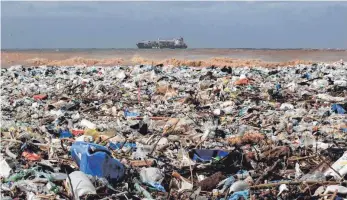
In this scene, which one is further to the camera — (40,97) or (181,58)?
(181,58)

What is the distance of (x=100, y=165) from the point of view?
12.0 ft

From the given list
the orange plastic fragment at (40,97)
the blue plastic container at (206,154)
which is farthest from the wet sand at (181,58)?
the blue plastic container at (206,154)

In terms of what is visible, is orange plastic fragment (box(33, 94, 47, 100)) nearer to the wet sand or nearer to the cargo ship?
the wet sand

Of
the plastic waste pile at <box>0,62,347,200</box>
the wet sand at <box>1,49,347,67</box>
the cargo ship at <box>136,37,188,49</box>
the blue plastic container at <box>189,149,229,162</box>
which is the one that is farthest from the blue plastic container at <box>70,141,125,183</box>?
the cargo ship at <box>136,37,188,49</box>

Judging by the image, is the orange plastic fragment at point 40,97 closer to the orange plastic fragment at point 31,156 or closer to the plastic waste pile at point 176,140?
the plastic waste pile at point 176,140

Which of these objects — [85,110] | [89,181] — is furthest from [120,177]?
[85,110]

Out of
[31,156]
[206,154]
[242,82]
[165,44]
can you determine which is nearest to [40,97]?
[242,82]

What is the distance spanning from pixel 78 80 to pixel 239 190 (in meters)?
7.77

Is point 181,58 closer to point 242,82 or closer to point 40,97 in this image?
point 242,82

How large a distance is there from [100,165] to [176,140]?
5.15ft

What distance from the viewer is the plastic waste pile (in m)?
3.53

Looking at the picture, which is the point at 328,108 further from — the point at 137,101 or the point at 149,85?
the point at 149,85

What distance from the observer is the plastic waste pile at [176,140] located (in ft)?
11.6

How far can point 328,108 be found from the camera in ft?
23.8
